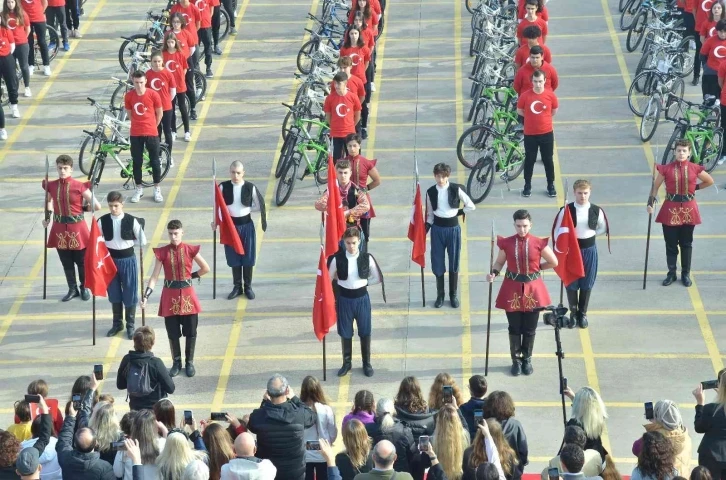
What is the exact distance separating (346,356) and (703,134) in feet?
24.5

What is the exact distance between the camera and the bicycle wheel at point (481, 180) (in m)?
20.0

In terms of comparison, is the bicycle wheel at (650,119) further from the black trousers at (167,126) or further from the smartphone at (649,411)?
the smartphone at (649,411)

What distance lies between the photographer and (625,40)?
87.8 ft

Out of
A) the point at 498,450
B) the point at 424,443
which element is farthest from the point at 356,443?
the point at 498,450

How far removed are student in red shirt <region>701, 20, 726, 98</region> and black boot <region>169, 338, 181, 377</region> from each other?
9.66m

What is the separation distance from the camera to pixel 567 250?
16047mm

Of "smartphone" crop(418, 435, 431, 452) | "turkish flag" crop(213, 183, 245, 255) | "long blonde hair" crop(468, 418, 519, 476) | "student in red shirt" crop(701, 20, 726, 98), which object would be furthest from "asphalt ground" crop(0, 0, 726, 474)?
"smartphone" crop(418, 435, 431, 452)

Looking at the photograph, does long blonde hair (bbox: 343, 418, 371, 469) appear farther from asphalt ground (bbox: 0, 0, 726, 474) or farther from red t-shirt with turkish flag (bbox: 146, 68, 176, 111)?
red t-shirt with turkish flag (bbox: 146, 68, 176, 111)

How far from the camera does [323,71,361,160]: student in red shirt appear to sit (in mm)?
20047

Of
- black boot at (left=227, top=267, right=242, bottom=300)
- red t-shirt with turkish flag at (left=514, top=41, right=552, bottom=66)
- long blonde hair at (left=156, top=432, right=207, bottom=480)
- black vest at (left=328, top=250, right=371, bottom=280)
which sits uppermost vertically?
long blonde hair at (left=156, top=432, right=207, bottom=480)

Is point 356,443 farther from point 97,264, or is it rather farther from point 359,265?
Answer: point 97,264

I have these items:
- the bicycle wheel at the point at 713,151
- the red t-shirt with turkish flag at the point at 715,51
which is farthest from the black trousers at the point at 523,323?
the red t-shirt with turkish flag at the point at 715,51

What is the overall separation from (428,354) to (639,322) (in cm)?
266

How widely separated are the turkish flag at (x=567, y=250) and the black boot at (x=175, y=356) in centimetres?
448
